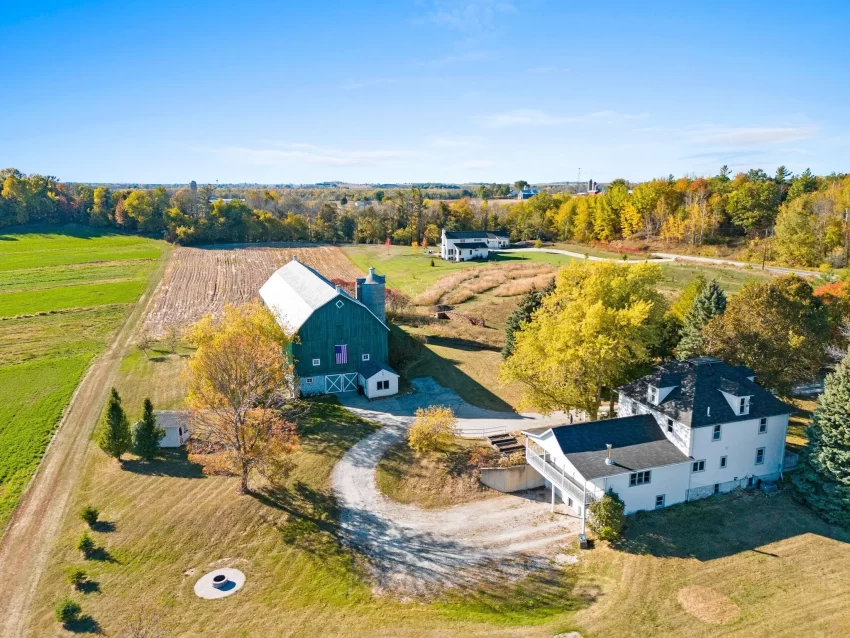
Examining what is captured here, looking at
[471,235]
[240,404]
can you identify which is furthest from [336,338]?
[471,235]

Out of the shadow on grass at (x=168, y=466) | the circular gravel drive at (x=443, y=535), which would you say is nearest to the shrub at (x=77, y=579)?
the shadow on grass at (x=168, y=466)

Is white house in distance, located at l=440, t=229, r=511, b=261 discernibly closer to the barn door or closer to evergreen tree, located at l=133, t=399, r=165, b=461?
the barn door

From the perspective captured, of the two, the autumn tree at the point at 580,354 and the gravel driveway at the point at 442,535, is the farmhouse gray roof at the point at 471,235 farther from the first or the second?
the gravel driveway at the point at 442,535

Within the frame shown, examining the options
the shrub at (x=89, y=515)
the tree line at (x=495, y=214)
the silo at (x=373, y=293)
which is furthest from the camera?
the tree line at (x=495, y=214)

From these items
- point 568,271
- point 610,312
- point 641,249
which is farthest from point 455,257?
point 610,312

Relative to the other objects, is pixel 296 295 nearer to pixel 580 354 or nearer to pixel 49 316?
pixel 580 354

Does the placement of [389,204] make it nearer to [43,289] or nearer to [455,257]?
[455,257]

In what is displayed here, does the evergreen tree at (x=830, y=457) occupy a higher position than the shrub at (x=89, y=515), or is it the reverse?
the evergreen tree at (x=830, y=457)
